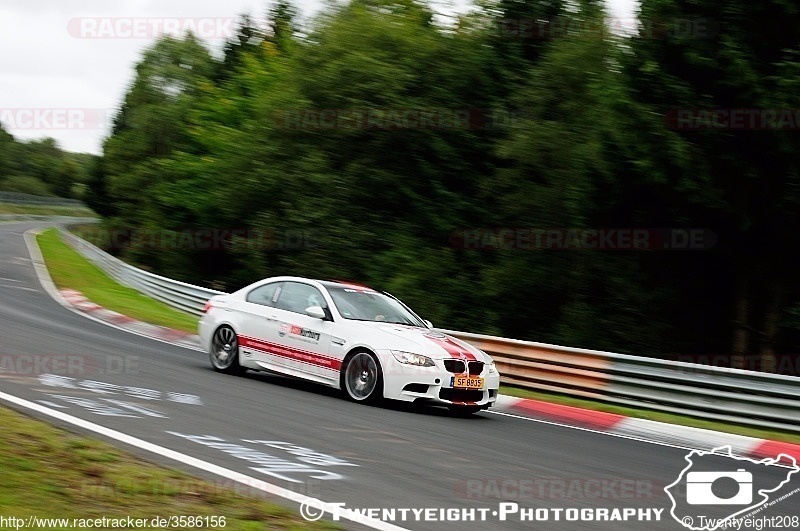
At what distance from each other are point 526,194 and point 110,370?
15.5m

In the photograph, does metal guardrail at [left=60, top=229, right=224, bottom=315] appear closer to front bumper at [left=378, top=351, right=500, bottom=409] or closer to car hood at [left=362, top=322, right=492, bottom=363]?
car hood at [left=362, top=322, right=492, bottom=363]

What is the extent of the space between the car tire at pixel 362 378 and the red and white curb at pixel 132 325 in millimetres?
6342

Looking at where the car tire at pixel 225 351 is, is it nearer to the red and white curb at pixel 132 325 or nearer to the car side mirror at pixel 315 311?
the car side mirror at pixel 315 311

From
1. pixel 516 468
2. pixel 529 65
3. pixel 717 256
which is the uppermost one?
pixel 529 65

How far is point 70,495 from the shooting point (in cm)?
573

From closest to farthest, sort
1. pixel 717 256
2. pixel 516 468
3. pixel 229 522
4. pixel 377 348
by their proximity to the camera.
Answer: pixel 229 522 < pixel 516 468 < pixel 377 348 < pixel 717 256

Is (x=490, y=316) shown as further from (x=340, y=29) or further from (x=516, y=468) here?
(x=516, y=468)

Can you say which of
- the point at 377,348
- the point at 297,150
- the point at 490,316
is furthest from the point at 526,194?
the point at 377,348

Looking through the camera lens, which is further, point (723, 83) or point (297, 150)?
point (297, 150)

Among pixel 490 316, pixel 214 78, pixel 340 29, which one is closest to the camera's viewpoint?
pixel 490 316

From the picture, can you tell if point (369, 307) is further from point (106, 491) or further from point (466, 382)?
point (106, 491)

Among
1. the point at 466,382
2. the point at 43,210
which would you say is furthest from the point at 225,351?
the point at 43,210

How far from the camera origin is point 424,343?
37.7 feet

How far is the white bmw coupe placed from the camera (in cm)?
1129
